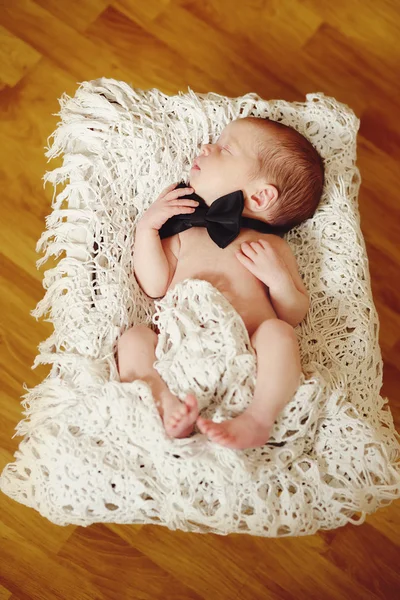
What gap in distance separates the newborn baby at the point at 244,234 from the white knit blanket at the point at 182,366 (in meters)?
0.05

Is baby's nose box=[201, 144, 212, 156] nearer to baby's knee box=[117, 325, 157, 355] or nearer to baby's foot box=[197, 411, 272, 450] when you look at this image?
baby's knee box=[117, 325, 157, 355]

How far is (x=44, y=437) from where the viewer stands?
92cm

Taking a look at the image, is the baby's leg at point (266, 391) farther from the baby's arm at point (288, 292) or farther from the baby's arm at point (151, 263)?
the baby's arm at point (151, 263)

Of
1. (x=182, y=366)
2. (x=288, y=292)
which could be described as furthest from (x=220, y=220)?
(x=182, y=366)

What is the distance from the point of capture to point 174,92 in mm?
1517

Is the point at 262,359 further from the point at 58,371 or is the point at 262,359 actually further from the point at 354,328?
the point at 58,371

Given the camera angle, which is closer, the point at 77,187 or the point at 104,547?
the point at 77,187

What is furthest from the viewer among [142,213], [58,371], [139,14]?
[139,14]

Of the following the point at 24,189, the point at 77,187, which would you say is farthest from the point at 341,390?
the point at 24,189

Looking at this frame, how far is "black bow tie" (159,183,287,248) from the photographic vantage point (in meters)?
1.05

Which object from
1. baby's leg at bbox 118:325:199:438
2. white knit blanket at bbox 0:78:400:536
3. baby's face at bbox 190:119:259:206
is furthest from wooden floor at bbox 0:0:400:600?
baby's face at bbox 190:119:259:206

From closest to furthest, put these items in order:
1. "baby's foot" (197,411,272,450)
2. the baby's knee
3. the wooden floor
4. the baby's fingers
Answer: "baby's foot" (197,411,272,450), the baby's knee, the baby's fingers, the wooden floor

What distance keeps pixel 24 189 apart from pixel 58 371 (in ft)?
1.95

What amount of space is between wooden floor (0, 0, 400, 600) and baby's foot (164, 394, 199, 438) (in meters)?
Answer: 0.47
